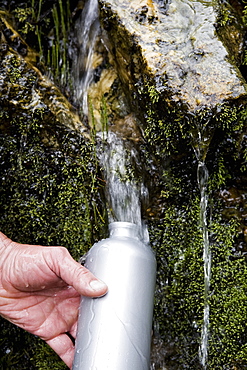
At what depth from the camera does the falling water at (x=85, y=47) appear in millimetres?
3279

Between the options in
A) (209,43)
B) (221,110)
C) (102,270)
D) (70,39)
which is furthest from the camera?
(70,39)

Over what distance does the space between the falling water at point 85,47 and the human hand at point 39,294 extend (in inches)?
61.1

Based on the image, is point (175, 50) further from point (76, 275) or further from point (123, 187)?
point (76, 275)

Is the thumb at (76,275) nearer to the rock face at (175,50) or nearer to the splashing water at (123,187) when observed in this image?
the splashing water at (123,187)

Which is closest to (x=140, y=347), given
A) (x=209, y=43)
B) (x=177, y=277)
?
(x=177, y=277)

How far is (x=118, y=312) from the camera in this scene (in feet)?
5.83

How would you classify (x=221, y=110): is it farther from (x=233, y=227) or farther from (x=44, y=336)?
(x=44, y=336)

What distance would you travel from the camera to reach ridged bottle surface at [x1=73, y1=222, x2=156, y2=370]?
1.73m

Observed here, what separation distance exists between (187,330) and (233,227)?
810 millimetres

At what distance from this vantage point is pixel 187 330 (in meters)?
2.69

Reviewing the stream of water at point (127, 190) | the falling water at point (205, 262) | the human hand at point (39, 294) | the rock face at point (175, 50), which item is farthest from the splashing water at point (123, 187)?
the human hand at point (39, 294)

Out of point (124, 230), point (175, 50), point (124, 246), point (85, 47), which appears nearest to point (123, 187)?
point (124, 230)

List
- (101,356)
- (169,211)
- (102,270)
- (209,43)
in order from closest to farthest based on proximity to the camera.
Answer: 1. (101,356)
2. (102,270)
3. (209,43)
4. (169,211)

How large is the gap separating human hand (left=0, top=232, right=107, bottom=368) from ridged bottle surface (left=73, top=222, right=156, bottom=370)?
0.29 metres
